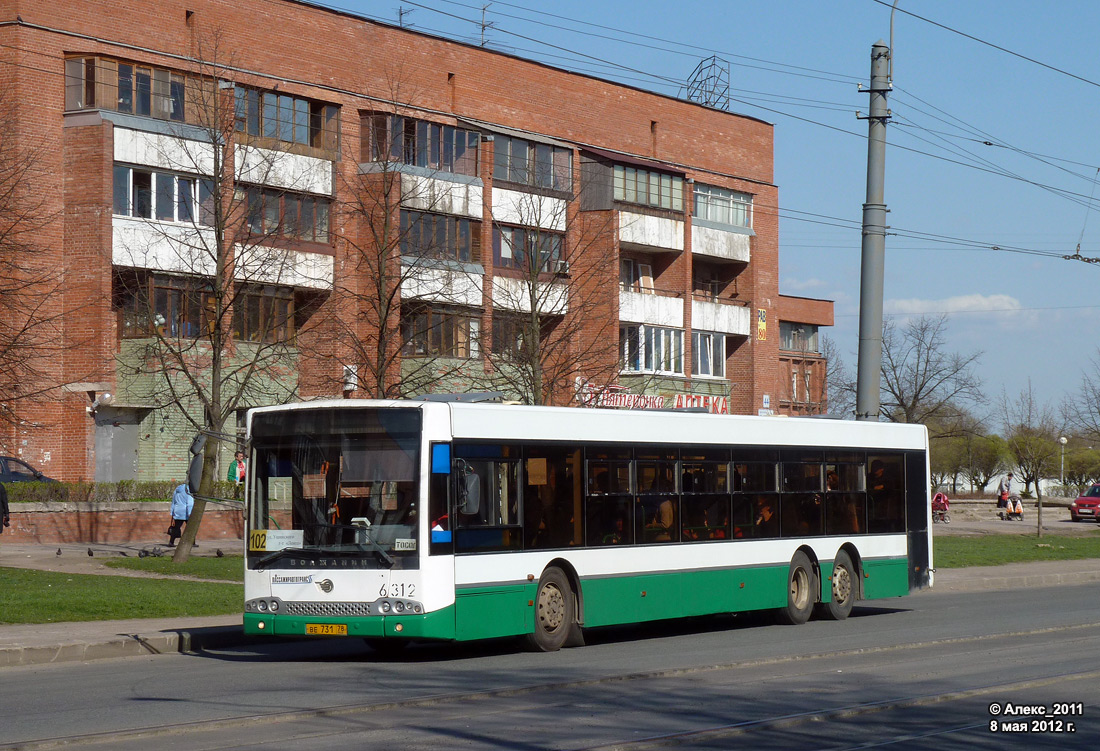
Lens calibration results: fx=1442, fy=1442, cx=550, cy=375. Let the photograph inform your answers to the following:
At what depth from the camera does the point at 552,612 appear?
1546cm

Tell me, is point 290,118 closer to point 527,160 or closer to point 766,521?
point 527,160

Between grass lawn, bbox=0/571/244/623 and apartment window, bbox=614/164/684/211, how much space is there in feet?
115

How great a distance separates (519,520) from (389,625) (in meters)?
1.97

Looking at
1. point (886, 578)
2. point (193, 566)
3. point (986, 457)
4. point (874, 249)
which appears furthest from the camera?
point (986, 457)

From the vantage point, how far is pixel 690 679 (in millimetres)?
12711

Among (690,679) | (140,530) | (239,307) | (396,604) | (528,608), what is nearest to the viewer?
(690,679)

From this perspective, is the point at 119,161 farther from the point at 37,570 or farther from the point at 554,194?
the point at 37,570

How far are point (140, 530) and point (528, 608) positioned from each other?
21876 millimetres

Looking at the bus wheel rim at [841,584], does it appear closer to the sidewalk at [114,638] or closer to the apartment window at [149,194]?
the sidewalk at [114,638]

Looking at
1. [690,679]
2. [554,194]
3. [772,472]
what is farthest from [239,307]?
[690,679]

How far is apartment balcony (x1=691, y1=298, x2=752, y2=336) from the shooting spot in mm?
59188

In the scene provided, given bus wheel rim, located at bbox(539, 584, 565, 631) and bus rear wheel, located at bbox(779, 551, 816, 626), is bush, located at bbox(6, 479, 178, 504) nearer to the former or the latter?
bus rear wheel, located at bbox(779, 551, 816, 626)

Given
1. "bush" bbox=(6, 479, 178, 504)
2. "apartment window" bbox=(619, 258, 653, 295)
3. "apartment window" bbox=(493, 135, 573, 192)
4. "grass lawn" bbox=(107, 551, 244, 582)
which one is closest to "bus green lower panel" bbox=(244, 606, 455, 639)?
"grass lawn" bbox=(107, 551, 244, 582)

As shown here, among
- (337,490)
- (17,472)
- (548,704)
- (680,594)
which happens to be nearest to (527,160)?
(17,472)
